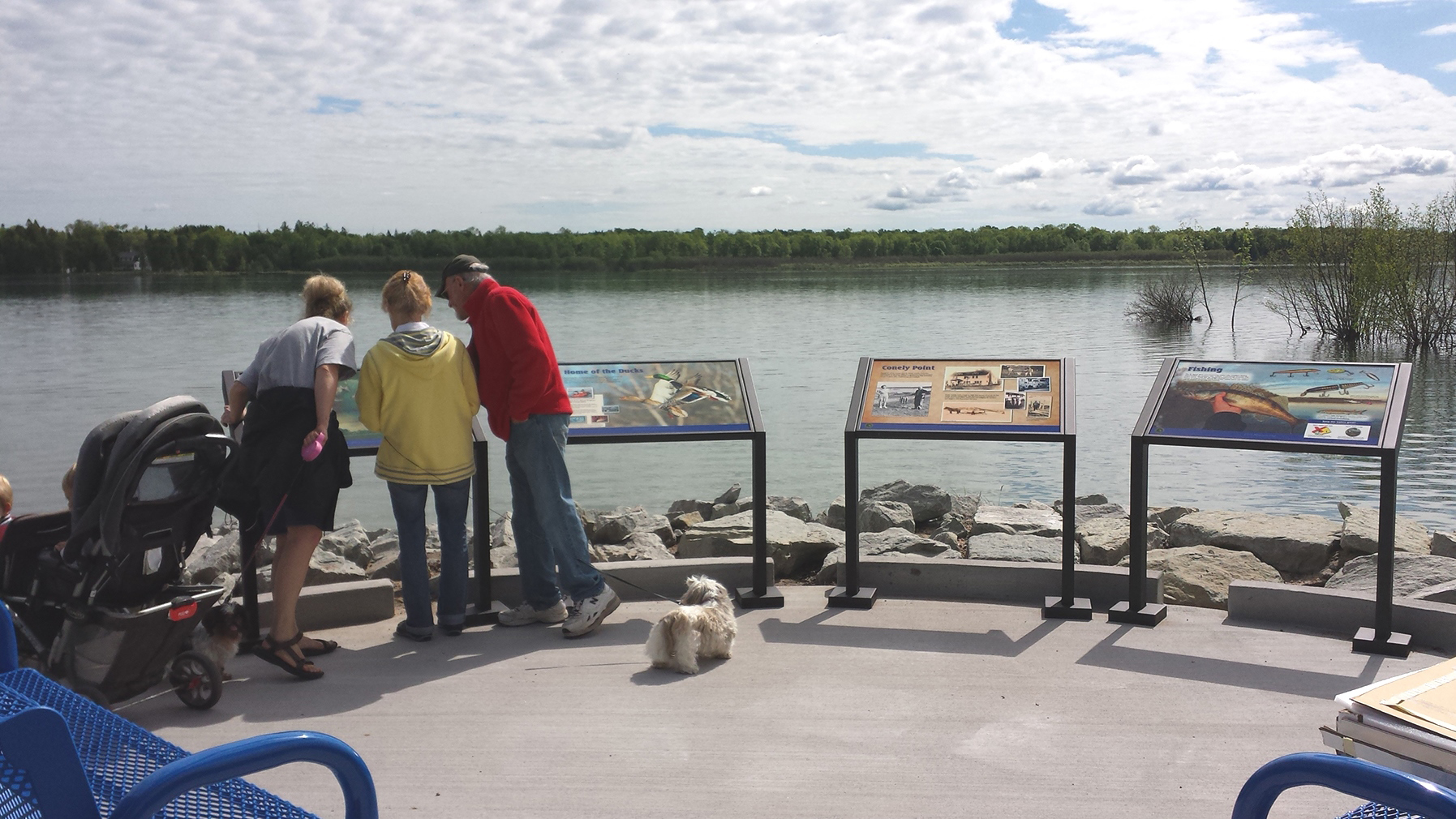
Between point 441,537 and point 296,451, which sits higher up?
point 296,451

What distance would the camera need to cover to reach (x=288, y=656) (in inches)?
174

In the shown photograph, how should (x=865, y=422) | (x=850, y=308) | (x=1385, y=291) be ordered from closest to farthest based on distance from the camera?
1. (x=865, y=422)
2. (x=1385, y=291)
3. (x=850, y=308)

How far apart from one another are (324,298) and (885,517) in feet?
18.3

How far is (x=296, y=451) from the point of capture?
14.4 feet

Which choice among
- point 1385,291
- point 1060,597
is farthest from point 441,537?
point 1385,291

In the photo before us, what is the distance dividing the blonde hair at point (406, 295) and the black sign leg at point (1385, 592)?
13.7 feet

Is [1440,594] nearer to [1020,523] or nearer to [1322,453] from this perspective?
[1322,453]

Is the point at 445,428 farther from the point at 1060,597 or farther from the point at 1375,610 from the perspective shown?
the point at 1375,610

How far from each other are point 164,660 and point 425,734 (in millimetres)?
1063

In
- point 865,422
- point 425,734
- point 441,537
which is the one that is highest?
point 865,422

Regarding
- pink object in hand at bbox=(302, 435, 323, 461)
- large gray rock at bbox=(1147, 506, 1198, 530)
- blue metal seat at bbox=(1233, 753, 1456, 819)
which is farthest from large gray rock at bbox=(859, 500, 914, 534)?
blue metal seat at bbox=(1233, 753, 1456, 819)

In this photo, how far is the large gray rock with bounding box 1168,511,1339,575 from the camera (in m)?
7.11

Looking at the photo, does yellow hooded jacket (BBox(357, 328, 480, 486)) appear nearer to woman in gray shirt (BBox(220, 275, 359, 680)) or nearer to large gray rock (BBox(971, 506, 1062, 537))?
woman in gray shirt (BBox(220, 275, 359, 680))

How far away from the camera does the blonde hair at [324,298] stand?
15.0 ft
